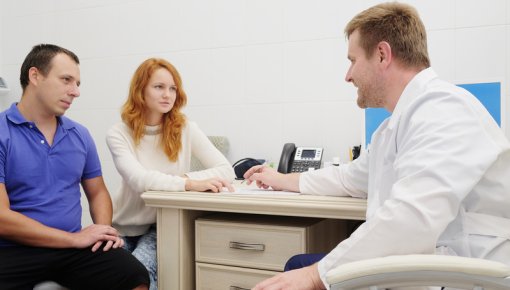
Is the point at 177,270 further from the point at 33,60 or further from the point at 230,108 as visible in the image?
the point at 230,108

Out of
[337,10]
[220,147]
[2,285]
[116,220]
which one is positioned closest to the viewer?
[2,285]

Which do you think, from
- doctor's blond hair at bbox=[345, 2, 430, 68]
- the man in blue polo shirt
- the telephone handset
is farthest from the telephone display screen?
doctor's blond hair at bbox=[345, 2, 430, 68]

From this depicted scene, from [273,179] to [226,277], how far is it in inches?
15.0

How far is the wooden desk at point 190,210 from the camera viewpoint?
1437mm

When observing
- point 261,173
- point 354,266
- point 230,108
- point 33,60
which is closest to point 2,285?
point 33,60

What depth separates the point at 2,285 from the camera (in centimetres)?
139

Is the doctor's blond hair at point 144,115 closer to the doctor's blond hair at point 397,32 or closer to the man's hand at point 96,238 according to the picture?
the man's hand at point 96,238

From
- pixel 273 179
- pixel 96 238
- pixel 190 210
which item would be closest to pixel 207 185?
pixel 190 210

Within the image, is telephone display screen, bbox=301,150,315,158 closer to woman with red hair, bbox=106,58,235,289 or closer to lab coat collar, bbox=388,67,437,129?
woman with red hair, bbox=106,58,235,289

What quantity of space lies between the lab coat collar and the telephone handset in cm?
109

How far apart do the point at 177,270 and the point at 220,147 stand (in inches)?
39.4

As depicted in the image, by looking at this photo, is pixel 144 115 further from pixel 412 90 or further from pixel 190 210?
pixel 412 90

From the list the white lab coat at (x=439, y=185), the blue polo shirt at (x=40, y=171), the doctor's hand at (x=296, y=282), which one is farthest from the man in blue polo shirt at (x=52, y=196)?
the white lab coat at (x=439, y=185)

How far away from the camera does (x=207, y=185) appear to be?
1.68 m
